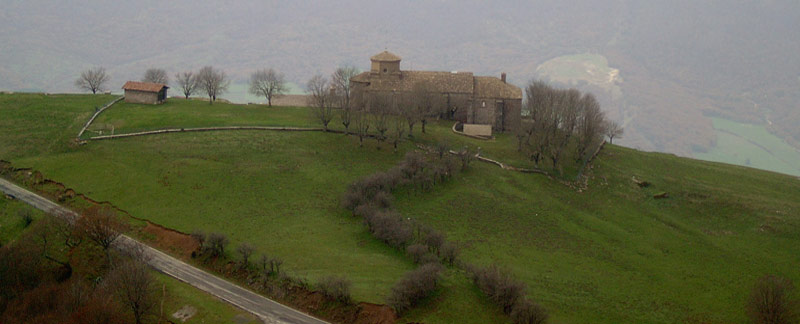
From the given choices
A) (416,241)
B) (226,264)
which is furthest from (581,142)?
(226,264)

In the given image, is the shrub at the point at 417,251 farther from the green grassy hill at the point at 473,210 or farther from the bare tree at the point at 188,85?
the bare tree at the point at 188,85

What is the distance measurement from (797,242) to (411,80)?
48.2 m

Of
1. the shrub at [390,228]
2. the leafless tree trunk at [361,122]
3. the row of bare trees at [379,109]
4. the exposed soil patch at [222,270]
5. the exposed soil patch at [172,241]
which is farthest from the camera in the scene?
the row of bare trees at [379,109]

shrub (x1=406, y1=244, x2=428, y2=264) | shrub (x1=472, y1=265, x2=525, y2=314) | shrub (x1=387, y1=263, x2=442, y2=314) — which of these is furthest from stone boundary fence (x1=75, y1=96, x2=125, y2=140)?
shrub (x1=472, y1=265, x2=525, y2=314)

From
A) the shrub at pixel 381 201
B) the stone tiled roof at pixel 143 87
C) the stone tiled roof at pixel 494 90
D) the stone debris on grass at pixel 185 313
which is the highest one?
the stone tiled roof at pixel 494 90

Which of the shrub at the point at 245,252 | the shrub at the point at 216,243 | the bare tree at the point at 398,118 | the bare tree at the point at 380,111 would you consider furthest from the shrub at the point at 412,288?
the bare tree at the point at 380,111

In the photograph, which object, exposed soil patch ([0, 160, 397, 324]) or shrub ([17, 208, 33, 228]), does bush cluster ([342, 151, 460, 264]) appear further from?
shrub ([17, 208, 33, 228])

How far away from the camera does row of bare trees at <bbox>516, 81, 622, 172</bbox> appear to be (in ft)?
203

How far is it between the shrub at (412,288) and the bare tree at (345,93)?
33.3 meters

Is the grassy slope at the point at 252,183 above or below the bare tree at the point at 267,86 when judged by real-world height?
below

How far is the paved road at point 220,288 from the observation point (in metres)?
34.2

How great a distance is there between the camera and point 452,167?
57156 millimetres

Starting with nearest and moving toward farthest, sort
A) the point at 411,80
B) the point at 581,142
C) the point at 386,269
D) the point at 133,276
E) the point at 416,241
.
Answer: the point at 133,276
the point at 386,269
the point at 416,241
the point at 581,142
the point at 411,80

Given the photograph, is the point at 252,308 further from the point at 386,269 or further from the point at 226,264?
the point at 386,269
